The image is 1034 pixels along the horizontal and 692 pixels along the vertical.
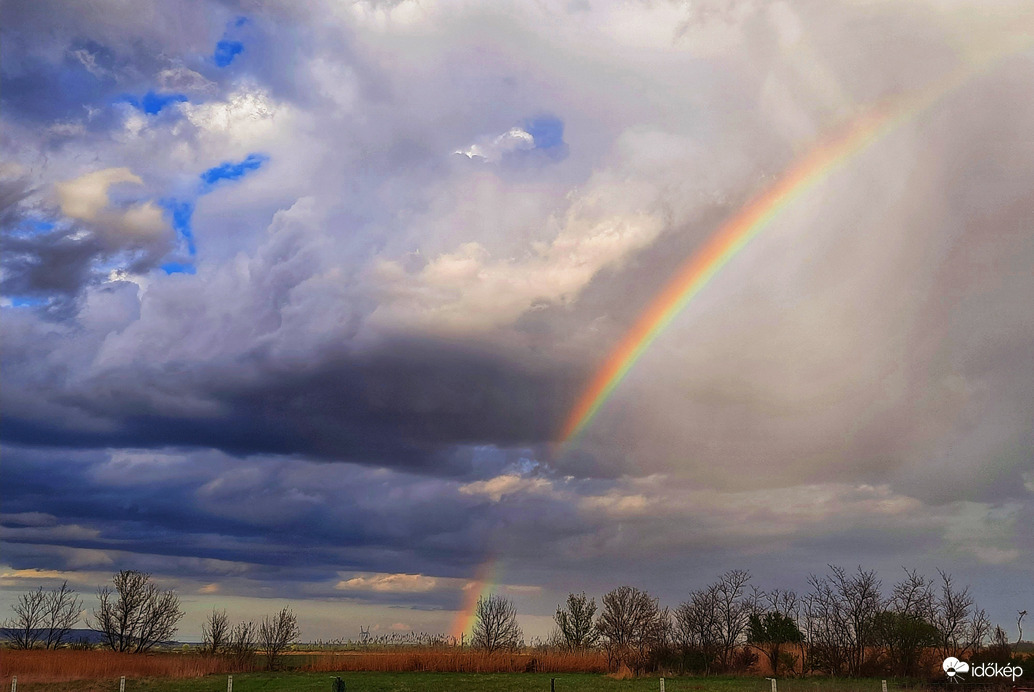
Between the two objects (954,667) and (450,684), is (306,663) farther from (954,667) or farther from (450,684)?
(954,667)

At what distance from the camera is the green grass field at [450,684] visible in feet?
171

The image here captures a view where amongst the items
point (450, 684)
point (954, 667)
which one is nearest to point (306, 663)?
point (450, 684)

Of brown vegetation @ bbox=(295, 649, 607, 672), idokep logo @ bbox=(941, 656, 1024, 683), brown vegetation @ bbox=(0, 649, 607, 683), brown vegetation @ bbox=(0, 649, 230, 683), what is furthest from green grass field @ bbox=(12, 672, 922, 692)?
brown vegetation @ bbox=(295, 649, 607, 672)

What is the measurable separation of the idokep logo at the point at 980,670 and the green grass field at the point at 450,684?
13.9 ft

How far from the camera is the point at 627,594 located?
8631 cm

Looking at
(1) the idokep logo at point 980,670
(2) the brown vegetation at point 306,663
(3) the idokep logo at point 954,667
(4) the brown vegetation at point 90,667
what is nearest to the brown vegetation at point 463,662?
(2) the brown vegetation at point 306,663

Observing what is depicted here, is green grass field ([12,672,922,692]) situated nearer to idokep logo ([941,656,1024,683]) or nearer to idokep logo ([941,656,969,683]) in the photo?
idokep logo ([941,656,969,683])

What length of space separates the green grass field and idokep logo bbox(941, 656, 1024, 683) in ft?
13.9

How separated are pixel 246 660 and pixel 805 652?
50.2 m

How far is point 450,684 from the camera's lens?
55.8m

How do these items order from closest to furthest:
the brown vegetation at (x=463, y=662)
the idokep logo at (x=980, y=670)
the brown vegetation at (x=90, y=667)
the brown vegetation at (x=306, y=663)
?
the idokep logo at (x=980, y=670) < the brown vegetation at (x=90, y=667) < the brown vegetation at (x=306, y=663) < the brown vegetation at (x=463, y=662)

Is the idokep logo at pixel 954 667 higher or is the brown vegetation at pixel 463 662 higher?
the idokep logo at pixel 954 667

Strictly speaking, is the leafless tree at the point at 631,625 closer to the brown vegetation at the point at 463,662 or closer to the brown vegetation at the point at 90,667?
the brown vegetation at the point at 463,662

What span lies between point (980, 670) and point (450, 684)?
34.3 metres
